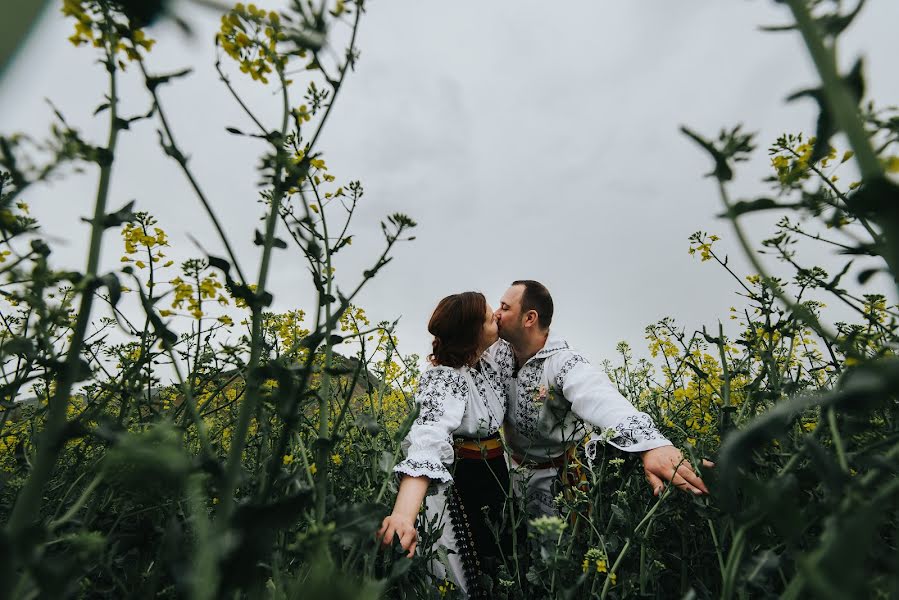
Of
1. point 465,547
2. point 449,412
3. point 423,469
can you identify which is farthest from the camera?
point 465,547

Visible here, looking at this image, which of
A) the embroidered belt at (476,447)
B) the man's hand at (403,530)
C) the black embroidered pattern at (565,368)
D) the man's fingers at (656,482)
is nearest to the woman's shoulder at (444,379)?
the embroidered belt at (476,447)

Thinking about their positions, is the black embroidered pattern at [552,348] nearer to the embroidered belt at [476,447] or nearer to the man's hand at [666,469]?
the embroidered belt at [476,447]

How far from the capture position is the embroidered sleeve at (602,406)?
2.11 metres

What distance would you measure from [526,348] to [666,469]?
4.69ft

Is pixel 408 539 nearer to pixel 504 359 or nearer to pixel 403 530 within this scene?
pixel 403 530

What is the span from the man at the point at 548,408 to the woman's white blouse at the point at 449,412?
16 centimetres

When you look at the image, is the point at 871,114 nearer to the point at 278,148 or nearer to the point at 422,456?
the point at 278,148

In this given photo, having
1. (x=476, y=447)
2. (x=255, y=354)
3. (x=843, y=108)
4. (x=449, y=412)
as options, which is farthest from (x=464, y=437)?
(x=843, y=108)

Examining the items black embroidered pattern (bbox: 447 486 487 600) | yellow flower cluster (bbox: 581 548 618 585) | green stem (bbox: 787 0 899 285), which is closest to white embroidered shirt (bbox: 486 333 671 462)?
black embroidered pattern (bbox: 447 486 487 600)

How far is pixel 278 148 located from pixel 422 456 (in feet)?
5.06

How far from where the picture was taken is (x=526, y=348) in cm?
328

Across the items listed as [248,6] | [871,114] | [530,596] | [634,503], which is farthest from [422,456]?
[871,114]

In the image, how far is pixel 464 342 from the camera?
121 inches

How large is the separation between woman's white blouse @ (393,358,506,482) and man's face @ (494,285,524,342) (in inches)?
8.9
